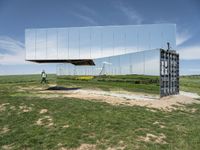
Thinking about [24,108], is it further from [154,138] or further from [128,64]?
[128,64]

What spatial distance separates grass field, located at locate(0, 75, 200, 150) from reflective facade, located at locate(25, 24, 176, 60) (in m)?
8.05

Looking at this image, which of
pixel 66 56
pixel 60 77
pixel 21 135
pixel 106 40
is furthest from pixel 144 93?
pixel 21 135

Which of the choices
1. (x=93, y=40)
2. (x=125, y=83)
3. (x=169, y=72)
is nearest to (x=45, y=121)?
(x=93, y=40)

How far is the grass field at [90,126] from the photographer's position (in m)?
11.2

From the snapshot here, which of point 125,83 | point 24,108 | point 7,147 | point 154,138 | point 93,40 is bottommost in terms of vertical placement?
point 7,147

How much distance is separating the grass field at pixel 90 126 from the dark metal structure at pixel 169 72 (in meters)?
7.46

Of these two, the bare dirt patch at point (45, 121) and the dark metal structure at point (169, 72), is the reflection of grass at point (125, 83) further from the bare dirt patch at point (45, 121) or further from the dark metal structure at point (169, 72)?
the bare dirt patch at point (45, 121)

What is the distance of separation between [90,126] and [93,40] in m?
13.4

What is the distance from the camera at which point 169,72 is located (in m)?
28.0

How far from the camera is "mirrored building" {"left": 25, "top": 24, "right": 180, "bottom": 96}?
2509cm

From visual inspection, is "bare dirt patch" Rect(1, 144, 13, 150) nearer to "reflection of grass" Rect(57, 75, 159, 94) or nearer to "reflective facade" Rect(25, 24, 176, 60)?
"reflective facade" Rect(25, 24, 176, 60)

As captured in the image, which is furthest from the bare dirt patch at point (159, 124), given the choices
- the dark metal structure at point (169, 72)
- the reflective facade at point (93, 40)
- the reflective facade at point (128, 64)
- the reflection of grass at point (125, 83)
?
the reflective facade at point (93, 40)

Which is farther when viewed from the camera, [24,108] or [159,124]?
[24,108]

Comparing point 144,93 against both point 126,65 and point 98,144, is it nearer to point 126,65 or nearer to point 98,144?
point 126,65
